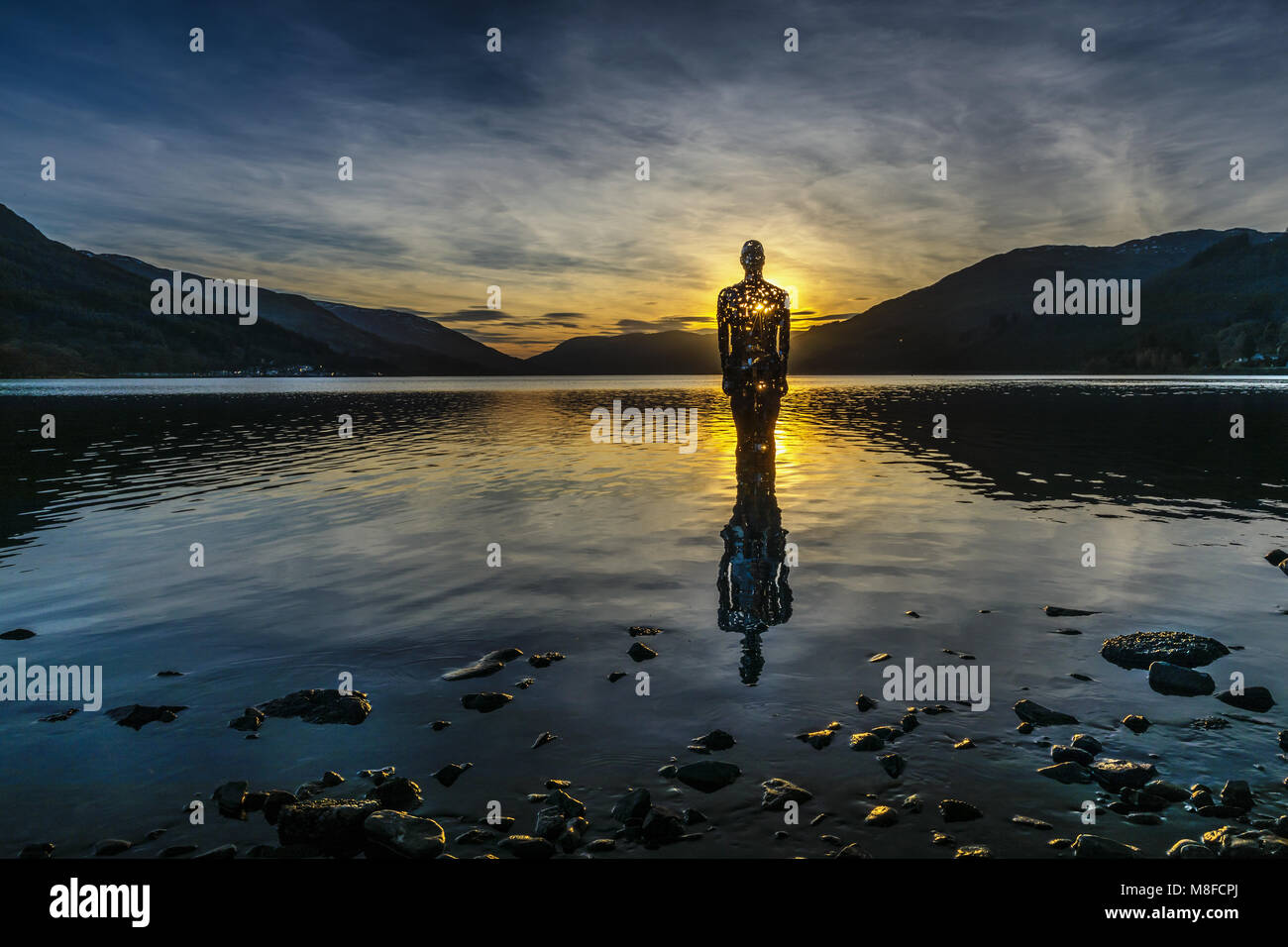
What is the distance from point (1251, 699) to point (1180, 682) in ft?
2.42

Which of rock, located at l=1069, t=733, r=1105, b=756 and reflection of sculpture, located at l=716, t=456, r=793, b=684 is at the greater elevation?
reflection of sculpture, located at l=716, t=456, r=793, b=684

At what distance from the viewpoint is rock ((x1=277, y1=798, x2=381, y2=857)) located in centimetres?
627

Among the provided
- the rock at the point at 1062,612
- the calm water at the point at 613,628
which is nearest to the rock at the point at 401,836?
the calm water at the point at 613,628

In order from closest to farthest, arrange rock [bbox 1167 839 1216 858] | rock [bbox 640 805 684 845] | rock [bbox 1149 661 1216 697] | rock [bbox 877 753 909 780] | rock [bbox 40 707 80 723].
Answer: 1. rock [bbox 1167 839 1216 858]
2. rock [bbox 640 805 684 845]
3. rock [bbox 877 753 909 780]
4. rock [bbox 40 707 80 723]
5. rock [bbox 1149 661 1216 697]

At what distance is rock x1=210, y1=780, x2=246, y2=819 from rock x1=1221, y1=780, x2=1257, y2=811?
31.6 ft

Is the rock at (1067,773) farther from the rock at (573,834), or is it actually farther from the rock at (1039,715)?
the rock at (573,834)

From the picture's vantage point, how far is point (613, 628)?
1209 centimetres

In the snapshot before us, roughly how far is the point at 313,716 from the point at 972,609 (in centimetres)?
1119

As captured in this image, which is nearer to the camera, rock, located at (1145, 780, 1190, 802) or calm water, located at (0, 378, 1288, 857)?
rock, located at (1145, 780, 1190, 802)

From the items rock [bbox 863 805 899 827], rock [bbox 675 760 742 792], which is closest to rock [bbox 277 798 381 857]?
rock [bbox 675 760 742 792]

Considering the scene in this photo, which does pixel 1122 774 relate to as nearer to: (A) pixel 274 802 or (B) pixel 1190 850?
(B) pixel 1190 850

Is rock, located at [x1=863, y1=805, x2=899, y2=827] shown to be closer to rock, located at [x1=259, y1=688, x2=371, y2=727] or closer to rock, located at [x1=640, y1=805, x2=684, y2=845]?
rock, located at [x1=640, y1=805, x2=684, y2=845]

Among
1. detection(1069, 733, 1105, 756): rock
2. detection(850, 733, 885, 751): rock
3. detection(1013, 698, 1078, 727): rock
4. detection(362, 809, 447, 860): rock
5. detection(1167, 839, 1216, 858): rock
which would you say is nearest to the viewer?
detection(1167, 839, 1216, 858): rock
